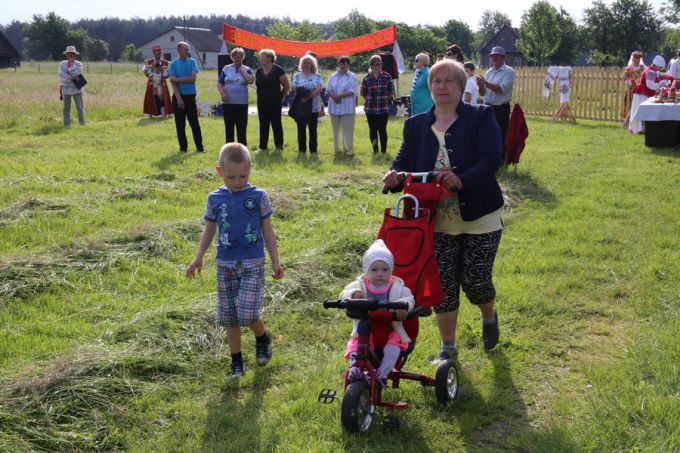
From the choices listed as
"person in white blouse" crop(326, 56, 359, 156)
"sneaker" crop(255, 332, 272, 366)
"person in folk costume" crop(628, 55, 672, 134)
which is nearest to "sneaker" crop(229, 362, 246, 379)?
"sneaker" crop(255, 332, 272, 366)

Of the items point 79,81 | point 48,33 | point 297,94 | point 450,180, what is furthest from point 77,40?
point 450,180

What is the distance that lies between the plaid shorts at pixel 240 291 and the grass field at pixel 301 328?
0.44 m

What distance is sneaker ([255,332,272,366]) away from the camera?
4.65 metres

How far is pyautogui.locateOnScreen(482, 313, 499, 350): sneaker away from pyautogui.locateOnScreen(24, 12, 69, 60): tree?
4068 inches

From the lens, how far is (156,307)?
212 inches

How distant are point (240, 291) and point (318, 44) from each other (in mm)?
20483

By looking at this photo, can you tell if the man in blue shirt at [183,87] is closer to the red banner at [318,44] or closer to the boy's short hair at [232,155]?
the red banner at [318,44]

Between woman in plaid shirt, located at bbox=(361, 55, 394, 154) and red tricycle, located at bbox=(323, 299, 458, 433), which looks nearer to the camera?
red tricycle, located at bbox=(323, 299, 458, 433)

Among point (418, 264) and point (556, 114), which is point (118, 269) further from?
point (556, 114)

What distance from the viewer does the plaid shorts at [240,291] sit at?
14.2 feet

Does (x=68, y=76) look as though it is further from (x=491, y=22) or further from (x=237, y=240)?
(x=491, y=22)

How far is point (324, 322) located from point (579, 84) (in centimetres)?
1951

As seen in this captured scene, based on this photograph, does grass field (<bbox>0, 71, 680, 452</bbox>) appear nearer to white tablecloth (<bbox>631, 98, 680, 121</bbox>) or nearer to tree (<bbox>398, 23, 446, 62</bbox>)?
white tablecloth (<bbox>631, 98, 680, 121</bbox>)

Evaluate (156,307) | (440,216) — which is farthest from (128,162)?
(440,216)
